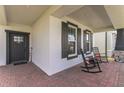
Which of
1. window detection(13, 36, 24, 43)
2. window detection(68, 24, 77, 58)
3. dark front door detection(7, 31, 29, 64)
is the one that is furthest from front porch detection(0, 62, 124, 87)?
window detection(13, 36, 24, 43)

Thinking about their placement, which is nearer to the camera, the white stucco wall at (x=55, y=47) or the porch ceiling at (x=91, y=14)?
the white stucco wall at (x=55, y=47)

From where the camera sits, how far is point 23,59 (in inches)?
267

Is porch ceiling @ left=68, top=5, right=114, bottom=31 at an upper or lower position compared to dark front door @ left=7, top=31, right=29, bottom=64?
upper

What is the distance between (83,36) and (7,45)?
425cm

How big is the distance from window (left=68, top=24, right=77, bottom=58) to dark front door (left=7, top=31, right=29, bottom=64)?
266 cm

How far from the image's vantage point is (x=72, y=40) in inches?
230

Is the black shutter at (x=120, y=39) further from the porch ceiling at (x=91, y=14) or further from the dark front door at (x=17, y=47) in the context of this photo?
the dark front door at (x=17, y=47)

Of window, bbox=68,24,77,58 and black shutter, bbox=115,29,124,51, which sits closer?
window, bbox=68,24,77,58

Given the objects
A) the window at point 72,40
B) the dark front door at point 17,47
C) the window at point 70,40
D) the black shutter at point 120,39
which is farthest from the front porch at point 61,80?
the black shutter at point 120,39

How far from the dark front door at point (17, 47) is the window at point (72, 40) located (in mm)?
2662

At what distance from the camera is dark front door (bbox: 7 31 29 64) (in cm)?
612

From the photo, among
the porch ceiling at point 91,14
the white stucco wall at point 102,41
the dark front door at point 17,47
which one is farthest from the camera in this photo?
the white stucco wall at point 102,41

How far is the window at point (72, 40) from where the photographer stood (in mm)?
5543

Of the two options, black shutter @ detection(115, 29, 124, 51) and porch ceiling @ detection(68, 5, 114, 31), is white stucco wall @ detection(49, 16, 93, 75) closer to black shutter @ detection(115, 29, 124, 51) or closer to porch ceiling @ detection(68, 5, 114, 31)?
porch ceiling @ detection(68, 5, 114, 31)
